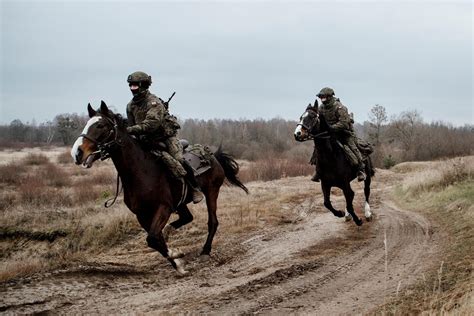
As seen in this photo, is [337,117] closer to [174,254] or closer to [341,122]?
[341,122]

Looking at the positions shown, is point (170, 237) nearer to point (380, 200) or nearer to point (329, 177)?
point (329, 177)

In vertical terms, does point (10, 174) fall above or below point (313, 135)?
below

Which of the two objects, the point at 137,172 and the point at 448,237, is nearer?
the point at 137,172

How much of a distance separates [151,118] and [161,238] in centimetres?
214

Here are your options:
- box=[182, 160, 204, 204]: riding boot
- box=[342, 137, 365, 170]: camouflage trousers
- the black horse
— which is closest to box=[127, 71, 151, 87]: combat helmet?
box=[182, 160, 204, 204]: riding boot

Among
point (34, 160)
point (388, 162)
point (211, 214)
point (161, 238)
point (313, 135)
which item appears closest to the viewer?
point (161, 238)

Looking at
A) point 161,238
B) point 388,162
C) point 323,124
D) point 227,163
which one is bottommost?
point 388,162

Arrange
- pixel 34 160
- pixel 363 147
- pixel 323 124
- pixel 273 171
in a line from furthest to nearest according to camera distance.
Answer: pixel 34 160
pixel 273 171
pixel 363 147
pixel 323 124

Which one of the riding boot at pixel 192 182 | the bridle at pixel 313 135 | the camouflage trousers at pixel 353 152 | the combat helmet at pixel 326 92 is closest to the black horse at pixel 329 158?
the bridle at pixel 313 135

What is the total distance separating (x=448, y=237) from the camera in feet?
35.9

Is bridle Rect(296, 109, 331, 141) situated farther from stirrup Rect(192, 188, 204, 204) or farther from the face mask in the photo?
the face mask

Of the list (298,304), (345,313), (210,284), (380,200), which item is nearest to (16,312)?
(210,284)

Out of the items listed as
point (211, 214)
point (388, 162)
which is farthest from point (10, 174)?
point (388, 162)

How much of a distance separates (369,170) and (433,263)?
581 cm
